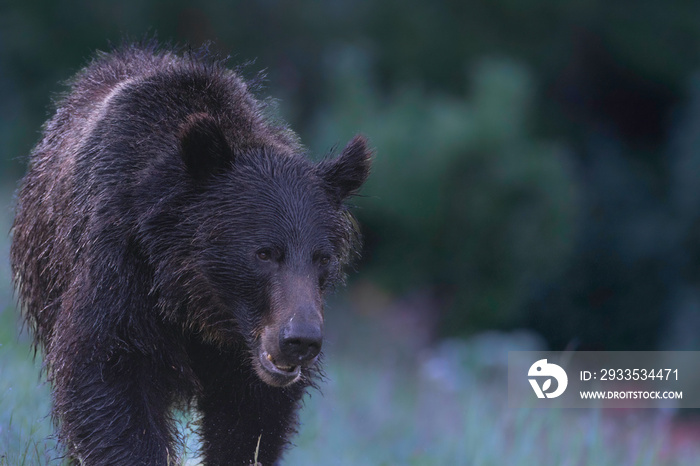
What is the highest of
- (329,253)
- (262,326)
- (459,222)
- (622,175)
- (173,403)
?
(622,175)

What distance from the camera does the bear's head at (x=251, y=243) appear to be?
3.77 meters

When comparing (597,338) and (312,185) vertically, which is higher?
(597,338)

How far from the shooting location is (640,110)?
17.5 m

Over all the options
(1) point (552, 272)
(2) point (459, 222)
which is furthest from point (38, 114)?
(1) point (552, 272)

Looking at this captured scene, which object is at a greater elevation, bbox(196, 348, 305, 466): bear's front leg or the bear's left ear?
the bear's left ear

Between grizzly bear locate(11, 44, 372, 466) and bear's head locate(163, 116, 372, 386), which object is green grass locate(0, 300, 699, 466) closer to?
grizzly bear locate(11, 44, 372, 466)

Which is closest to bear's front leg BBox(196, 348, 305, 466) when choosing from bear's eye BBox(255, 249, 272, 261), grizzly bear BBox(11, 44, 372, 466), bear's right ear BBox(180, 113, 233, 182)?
grizzly bear BBox(11, 44, 372, 466)

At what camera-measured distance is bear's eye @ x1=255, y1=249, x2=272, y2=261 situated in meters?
3.86

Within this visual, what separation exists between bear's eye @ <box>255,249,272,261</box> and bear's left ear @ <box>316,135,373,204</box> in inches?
19.6

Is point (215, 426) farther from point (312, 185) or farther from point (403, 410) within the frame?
point (403, 410)

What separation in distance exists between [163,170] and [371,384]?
4697mm
